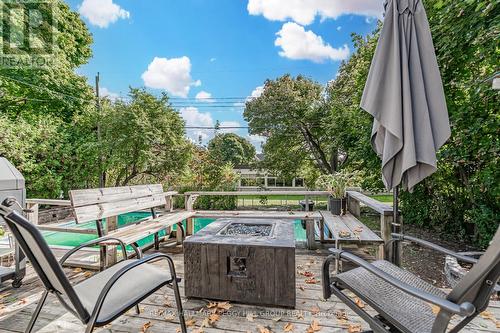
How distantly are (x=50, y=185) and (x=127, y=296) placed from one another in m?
8.72

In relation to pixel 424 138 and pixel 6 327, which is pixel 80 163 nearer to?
pixel 6 327

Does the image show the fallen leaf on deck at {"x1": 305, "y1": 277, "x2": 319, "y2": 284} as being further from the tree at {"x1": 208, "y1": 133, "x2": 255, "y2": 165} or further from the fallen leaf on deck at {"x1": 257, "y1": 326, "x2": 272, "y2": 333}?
the tree at {"x1": 208, "y1": 133, "x2": 255, "y2": 165}

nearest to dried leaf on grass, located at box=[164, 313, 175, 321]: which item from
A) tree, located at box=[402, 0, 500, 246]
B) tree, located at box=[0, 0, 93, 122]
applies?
tree, located at box=[402, 0, 500, 246]

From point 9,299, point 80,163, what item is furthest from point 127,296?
point 80,163

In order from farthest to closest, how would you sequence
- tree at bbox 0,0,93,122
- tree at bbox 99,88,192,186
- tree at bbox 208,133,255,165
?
tree at bbox 208,133,255,165 < tree at bbox 99,88,192,186 < tree at bbox 0,0,93,122

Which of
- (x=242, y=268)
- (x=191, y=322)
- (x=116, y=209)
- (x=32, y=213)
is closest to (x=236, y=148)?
(x=116, y=209)

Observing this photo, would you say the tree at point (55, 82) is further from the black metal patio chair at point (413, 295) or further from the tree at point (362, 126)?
the black metal patio chair at point (413, 295)

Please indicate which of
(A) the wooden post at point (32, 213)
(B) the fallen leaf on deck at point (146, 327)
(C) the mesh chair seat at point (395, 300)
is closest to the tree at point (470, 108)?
(C) the mesh chair seat at point (395, 300)

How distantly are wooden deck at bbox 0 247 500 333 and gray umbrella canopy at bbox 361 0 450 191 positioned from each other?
1.12 meters

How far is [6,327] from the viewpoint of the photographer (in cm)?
182

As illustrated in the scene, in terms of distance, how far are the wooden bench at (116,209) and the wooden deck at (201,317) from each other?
561 mm

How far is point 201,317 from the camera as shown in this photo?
6.46 feet

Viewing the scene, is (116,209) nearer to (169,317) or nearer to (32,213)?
(32,213)

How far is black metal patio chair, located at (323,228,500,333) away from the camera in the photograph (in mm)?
921
